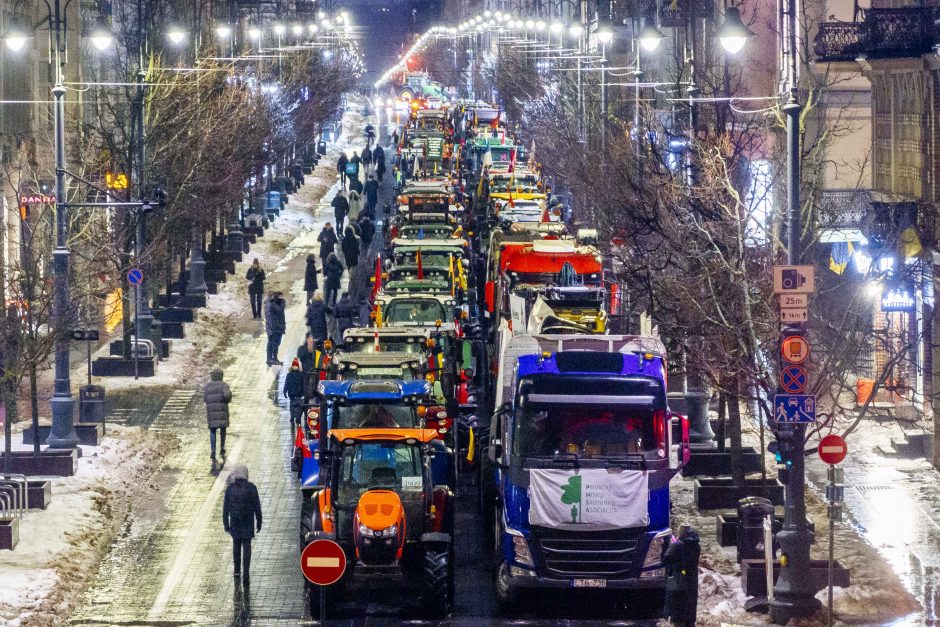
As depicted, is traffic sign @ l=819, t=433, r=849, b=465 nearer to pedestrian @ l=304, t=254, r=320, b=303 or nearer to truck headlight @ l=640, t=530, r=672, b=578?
truck headlight @ l=640, t=530, r=672, b=578

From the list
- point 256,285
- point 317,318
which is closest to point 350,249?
point 256,285

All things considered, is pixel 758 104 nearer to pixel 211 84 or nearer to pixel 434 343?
pixel 211 84

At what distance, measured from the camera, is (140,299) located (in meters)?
40.1

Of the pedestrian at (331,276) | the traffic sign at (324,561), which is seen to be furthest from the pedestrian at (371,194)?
the traffic sign at (324,561)

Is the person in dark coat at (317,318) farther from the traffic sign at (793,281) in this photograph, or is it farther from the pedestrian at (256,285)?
the traffic sign at (793,281)

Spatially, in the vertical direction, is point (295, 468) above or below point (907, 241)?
below

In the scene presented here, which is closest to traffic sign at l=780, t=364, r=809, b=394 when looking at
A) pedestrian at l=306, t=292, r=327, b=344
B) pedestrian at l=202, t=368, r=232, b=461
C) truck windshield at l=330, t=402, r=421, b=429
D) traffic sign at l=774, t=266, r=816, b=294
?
traffic sign at l=774, t=266, r=816, b=294

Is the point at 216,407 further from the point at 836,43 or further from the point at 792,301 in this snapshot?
the point at 836,43

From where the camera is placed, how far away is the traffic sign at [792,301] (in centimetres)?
2244

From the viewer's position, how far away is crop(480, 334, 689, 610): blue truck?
2153 cm

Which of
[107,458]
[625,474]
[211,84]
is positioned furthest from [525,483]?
[211,84]

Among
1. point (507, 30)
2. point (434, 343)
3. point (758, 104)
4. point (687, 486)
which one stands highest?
point (507, 30)

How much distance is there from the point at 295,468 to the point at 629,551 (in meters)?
9.12

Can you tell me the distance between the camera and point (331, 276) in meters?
47.0
